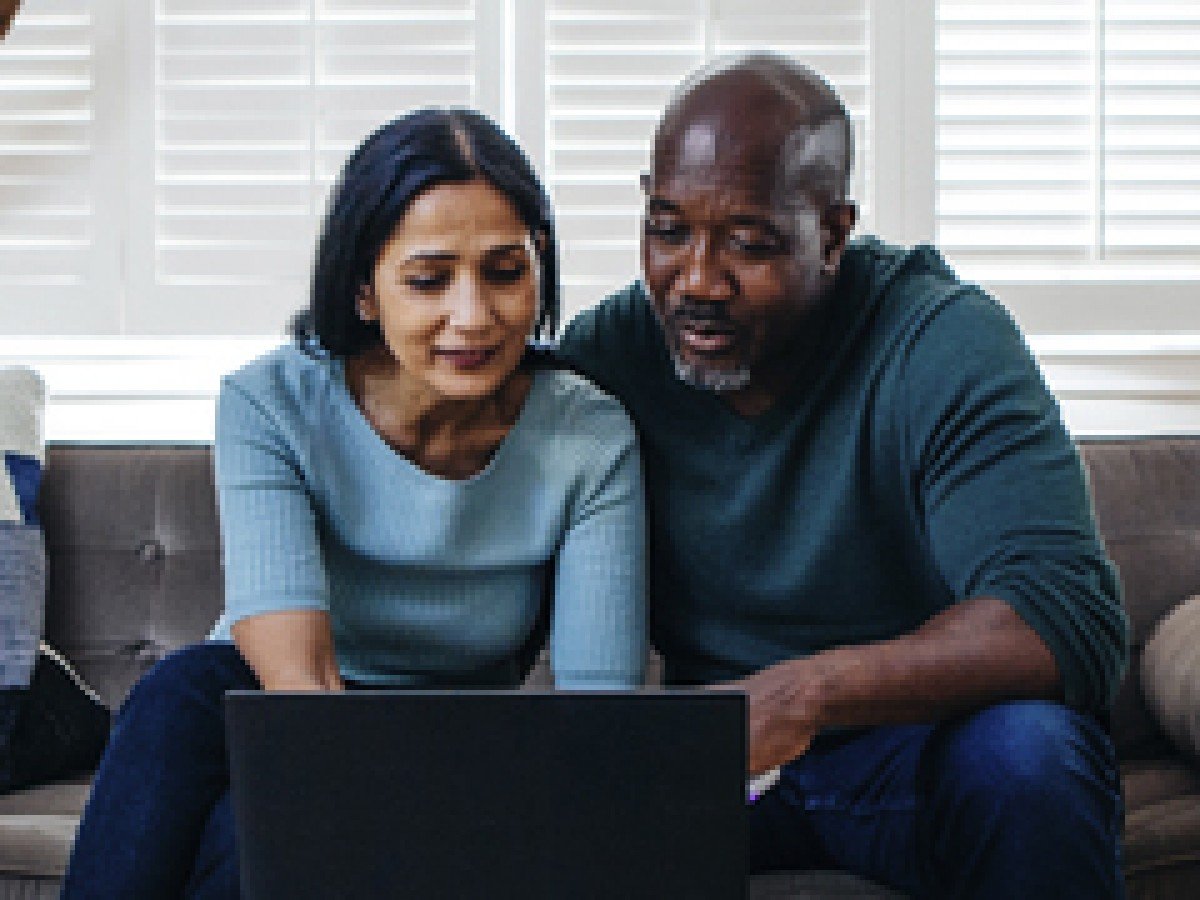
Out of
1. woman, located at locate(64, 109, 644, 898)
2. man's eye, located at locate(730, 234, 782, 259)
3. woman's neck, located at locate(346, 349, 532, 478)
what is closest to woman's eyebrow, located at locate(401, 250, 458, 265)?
woman, located at locate(64, 109, 644, 898)

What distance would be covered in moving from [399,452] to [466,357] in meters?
0.14

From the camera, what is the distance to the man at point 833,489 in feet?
4.49

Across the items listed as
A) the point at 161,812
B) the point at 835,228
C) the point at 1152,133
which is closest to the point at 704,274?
the point at 835,228

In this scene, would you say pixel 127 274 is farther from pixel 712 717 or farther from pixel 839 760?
pixel 712 717

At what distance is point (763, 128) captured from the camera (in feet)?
5.20

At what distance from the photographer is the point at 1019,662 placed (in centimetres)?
135

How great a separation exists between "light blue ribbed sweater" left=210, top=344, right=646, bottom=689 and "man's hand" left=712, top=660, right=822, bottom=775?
227 mm

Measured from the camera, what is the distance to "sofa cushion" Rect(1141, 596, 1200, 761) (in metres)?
1.83

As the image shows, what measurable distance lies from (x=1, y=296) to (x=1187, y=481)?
166cm

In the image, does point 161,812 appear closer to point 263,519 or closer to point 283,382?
point 263,519

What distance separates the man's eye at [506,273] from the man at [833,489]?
130 millimetres

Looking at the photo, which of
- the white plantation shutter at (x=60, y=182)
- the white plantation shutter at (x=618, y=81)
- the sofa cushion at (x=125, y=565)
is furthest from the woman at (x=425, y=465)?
the white plantation shutter at (x=60, y=182)

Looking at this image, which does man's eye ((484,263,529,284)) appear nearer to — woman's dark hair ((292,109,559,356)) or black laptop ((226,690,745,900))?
woman's dark hair ((292,109,559,356))

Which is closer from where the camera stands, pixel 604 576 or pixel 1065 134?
pixel 604 576
